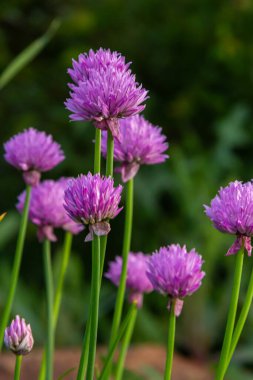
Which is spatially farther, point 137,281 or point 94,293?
point 137,281

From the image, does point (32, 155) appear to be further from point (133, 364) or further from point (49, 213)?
point (133, 364)

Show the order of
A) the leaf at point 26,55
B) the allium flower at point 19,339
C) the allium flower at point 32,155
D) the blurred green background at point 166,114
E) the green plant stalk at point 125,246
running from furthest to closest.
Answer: the blurred green background at point 166,114 < the leaf at point 26,55 < the allium flower at point 32,155 < the green plant stalk at point 125,246 < the allium flower at point 19,339

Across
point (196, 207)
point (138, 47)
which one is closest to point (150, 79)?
point (138, 47)

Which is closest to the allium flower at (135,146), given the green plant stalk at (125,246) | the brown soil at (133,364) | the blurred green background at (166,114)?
the green plant stalk at (125,246)

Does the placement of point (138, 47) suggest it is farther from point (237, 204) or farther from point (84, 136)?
point (237, 204)

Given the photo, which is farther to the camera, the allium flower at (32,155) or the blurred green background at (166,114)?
the blurred green background at (166,114)

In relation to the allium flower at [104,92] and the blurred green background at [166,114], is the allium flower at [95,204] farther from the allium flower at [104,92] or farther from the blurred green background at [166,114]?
the blurred green background at [166,114]

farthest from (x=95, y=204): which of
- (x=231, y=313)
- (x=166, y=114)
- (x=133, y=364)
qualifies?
(x=166, y=114)
